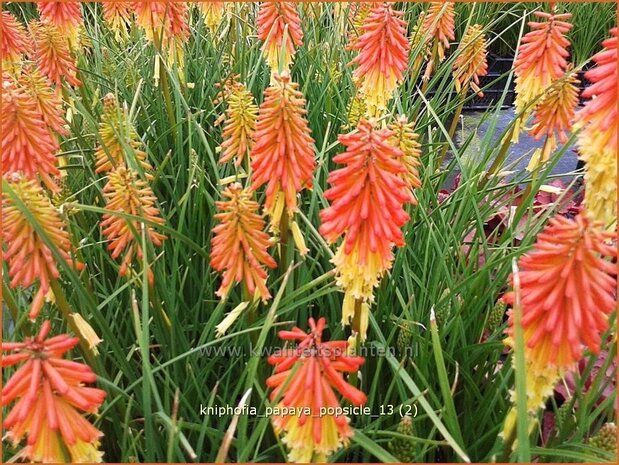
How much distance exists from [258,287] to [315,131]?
5.59 ft

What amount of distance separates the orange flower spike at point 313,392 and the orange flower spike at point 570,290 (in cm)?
42

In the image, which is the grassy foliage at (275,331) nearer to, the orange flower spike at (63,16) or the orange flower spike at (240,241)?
the orange flower spike at (240,241)

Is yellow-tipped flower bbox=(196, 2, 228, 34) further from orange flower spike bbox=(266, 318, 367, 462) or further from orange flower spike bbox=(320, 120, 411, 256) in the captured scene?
orange flower spike bbox=(266, 318, 367, 462)

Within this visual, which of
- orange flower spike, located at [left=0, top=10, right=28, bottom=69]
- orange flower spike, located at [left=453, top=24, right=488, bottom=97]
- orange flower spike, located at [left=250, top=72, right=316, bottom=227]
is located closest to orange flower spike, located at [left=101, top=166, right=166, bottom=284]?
orange flower spike, located at [left=250, top=72, right=316, bottom=227]

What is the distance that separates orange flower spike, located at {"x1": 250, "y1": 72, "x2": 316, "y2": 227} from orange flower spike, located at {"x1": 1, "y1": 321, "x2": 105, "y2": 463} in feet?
2.45

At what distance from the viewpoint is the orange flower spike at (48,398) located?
1213 mm

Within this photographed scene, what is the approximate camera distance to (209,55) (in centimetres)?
434

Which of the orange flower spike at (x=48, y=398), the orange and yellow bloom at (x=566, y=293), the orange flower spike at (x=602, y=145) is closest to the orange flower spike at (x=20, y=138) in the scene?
the orange flower spike at (x=48, y=398)

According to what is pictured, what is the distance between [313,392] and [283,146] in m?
0.76

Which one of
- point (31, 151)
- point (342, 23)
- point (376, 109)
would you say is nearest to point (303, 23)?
point (342, 23)

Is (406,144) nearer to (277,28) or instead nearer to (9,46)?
(277,28)

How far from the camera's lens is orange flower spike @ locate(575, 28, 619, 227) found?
1.42 metres

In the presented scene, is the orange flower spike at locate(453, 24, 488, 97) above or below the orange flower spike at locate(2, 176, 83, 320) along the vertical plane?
above

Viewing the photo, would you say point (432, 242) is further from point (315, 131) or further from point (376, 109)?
point (315, 131)
